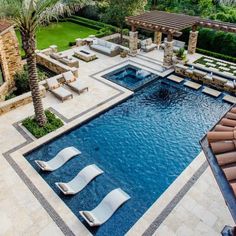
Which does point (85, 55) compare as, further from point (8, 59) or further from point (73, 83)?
point (8, 59)

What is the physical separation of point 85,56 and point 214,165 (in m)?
21.2

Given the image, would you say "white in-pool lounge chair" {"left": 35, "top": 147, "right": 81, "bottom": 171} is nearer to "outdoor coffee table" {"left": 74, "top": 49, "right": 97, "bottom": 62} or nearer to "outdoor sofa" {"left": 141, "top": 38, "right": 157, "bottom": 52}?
"outdoor coffee table" {"left": 74, "top": 49, "right": 97, "bottom": 62}

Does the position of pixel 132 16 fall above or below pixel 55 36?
above

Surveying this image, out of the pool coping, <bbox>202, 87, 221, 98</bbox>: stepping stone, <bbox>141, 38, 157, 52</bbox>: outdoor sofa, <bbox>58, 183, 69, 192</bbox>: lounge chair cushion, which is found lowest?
the pool coping

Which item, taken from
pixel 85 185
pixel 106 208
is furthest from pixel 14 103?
pixel 106 208

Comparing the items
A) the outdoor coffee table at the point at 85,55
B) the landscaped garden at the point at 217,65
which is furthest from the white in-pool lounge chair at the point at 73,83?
the landscaped garden at the point at 217,65

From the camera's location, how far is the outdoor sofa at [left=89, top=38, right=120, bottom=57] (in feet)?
88.6

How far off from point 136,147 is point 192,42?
15.9 m

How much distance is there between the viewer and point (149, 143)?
51.0ft

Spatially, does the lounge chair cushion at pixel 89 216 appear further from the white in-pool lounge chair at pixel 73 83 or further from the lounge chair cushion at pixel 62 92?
the white in-pool lounge chair at pixel 73 83

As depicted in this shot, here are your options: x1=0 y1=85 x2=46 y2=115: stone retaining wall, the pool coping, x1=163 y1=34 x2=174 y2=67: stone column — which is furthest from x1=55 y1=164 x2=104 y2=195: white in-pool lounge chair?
x1=163 y1=34 x2=174 y2=67: stone column

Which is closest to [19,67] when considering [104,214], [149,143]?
[149,143]

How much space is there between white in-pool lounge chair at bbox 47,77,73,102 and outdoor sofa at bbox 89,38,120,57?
8347mm

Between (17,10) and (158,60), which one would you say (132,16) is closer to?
(158,60)
